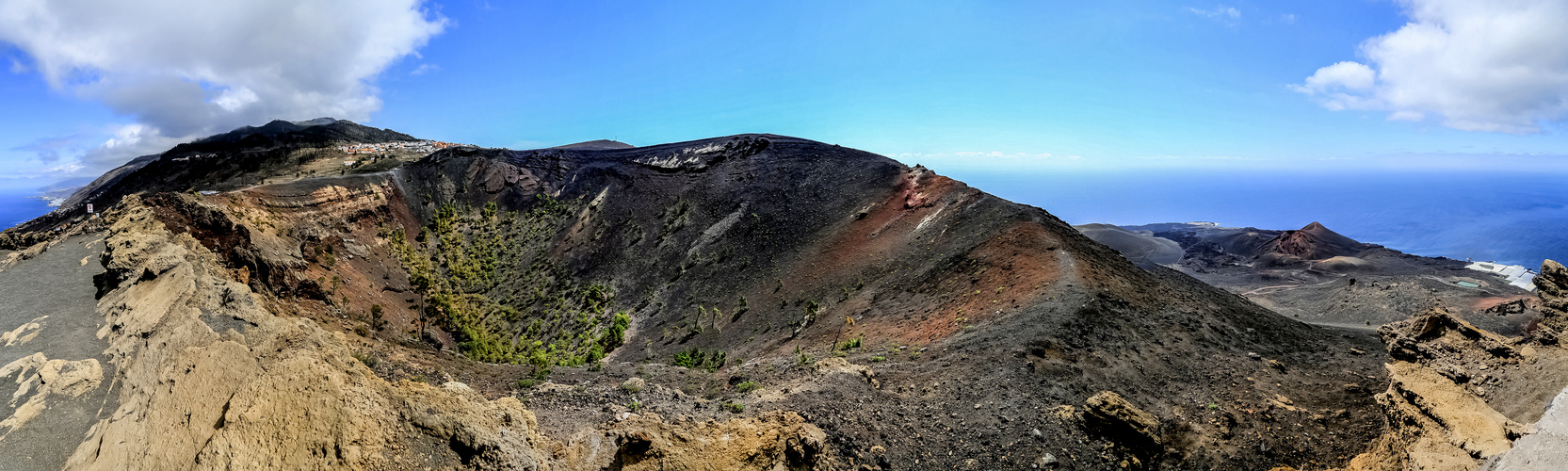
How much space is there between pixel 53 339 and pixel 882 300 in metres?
22.0

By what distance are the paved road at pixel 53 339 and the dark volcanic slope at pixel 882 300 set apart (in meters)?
11.7

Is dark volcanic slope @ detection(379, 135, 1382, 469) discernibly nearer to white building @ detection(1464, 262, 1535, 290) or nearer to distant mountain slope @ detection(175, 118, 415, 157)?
distant mountain slope @ detection(175, 118, 415, 157)

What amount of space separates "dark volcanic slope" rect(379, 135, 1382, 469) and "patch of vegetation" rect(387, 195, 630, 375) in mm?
199

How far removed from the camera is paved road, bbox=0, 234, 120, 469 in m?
8.06

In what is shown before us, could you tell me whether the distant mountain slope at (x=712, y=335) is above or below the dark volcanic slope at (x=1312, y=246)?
above

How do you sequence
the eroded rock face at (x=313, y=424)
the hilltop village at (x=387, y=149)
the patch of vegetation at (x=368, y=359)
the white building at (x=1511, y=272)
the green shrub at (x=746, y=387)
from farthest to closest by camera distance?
1. the hilltop village at (x=387, y=149)
2. the white building at (x=1511, y=272)
3. the green shrub at (x=746, y=387)
4. the patch of vegetation at (x=368, y=359)
5. the eroded rock face at (x=313, y=424)

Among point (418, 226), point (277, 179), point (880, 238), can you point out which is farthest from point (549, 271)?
point (880, 238)

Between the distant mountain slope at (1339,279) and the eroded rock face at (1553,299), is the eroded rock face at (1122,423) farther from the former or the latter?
the distant mountain slope at (1339,279)

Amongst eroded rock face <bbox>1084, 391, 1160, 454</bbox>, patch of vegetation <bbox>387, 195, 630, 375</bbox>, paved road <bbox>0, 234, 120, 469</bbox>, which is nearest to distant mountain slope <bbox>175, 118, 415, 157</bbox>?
patch of vegetation <bbox>387, 195, 630, 375</bbox>

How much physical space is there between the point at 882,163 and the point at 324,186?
3519 centimetres

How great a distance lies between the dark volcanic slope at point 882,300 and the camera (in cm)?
1094

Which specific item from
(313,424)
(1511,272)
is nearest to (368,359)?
(313,424)

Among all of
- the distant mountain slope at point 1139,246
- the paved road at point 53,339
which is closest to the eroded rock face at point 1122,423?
the paved road at point 53,339

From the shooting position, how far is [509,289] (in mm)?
33844
